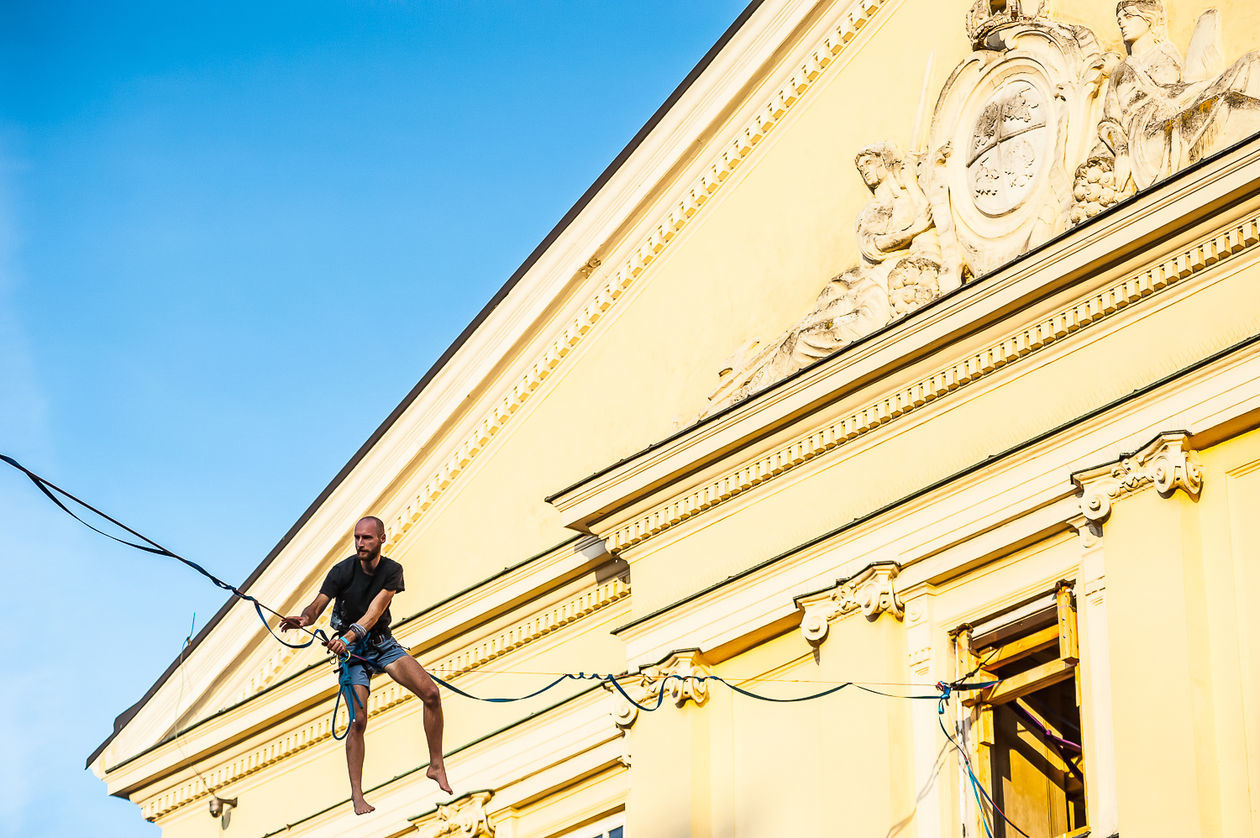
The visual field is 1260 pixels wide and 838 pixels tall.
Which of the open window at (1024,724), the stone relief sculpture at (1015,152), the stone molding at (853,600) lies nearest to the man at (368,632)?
the stone molding at (853,600)

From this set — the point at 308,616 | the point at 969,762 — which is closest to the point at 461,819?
the point at 969,762

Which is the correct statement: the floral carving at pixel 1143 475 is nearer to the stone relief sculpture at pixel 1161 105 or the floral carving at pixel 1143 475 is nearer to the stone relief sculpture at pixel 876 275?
the stone relief sculpture at pixel 1161 105

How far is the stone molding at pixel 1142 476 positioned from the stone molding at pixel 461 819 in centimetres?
586

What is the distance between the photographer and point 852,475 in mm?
17250

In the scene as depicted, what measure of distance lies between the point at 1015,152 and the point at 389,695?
697 centimetres

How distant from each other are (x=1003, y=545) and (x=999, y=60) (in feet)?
12.0

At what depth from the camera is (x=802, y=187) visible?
18797 millimetres

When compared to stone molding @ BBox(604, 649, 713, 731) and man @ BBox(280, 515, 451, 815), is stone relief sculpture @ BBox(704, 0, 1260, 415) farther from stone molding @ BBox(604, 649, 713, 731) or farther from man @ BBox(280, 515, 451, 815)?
man @ BBox(280, 515, 451, 815)

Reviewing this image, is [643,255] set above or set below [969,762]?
above

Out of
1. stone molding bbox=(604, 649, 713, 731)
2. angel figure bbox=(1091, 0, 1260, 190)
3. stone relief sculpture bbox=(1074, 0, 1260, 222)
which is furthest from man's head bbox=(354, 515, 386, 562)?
angel figure bbox=(1091, 0, 1260, 190)

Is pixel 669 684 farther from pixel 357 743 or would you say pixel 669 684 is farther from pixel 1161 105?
pixel 1161 105

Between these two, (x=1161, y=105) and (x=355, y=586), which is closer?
(x=355, y=586)

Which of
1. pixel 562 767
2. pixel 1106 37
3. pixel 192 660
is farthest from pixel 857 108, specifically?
pixel 192 660

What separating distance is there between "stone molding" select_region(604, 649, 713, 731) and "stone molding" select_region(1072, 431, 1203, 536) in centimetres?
321
